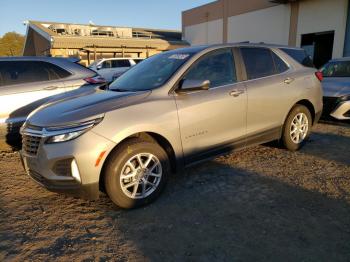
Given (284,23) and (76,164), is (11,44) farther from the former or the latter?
(76,164)

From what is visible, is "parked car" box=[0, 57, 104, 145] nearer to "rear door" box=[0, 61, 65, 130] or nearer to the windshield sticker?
"rear door" box=[0, 61, 65, 130]

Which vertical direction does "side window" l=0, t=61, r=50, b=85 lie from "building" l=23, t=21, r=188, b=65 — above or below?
below

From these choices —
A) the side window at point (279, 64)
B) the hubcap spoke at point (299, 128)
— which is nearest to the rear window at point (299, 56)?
the side window at point (279, 64)

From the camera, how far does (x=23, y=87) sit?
536 cm

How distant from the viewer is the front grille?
3102mm

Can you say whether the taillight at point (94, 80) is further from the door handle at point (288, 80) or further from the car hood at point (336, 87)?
the car hood at point (336, 87)

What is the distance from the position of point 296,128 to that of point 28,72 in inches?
190

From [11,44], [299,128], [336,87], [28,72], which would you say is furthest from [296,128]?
[11,44]

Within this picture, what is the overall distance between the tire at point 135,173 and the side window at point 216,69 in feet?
3.50

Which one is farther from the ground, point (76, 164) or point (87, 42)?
point (87, 42)

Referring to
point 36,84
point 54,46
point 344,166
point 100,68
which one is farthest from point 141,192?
point 54,46

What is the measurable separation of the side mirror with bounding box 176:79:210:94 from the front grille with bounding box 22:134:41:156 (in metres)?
1.62

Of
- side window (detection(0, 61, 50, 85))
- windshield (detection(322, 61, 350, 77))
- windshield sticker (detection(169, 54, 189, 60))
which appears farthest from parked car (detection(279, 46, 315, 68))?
side window (detection(0, 61, 50, 85))

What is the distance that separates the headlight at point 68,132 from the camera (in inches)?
115
